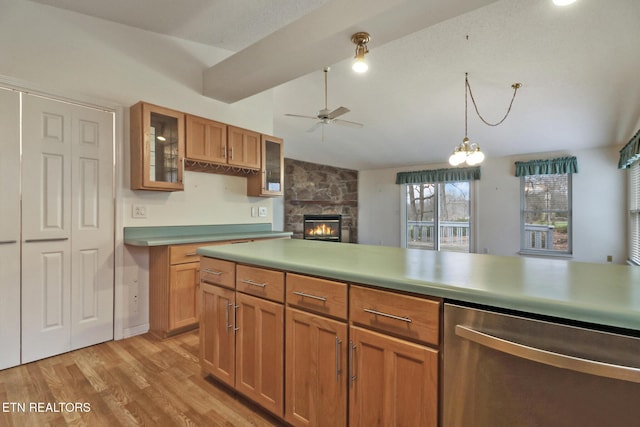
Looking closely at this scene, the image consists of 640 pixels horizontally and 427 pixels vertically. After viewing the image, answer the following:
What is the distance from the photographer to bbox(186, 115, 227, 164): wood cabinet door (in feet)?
9.57

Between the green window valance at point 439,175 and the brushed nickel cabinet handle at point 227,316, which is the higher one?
the green window valance at point 439,175

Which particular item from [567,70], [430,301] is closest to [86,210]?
[430,301]

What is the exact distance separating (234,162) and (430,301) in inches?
109

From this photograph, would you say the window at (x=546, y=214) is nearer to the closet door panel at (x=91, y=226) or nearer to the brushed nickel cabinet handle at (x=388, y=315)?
the brushed nickel cabinet handle at (x=388, y=315)

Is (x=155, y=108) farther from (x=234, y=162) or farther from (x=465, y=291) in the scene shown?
(x=465, y=291)

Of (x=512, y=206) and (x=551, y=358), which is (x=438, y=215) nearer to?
(x=512, y=206)

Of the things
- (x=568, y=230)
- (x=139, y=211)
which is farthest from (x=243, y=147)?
(x=568, y=230)

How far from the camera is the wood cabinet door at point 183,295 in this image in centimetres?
256

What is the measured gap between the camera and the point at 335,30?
2.11 meters

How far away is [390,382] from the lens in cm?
109

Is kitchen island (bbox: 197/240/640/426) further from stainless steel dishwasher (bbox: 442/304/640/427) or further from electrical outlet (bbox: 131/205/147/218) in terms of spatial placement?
electrical outlet (bbox: 131/205/147/218)

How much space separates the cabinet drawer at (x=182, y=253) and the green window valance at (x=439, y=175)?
5421mm

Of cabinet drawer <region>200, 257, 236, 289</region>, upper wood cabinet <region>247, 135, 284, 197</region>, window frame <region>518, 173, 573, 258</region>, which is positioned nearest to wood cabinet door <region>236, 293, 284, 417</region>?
cabinet drawer <region>200, 257, 236, 289</region>

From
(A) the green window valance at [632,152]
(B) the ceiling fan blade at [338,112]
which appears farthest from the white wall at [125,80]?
(A) the green window valance at [632,152]
